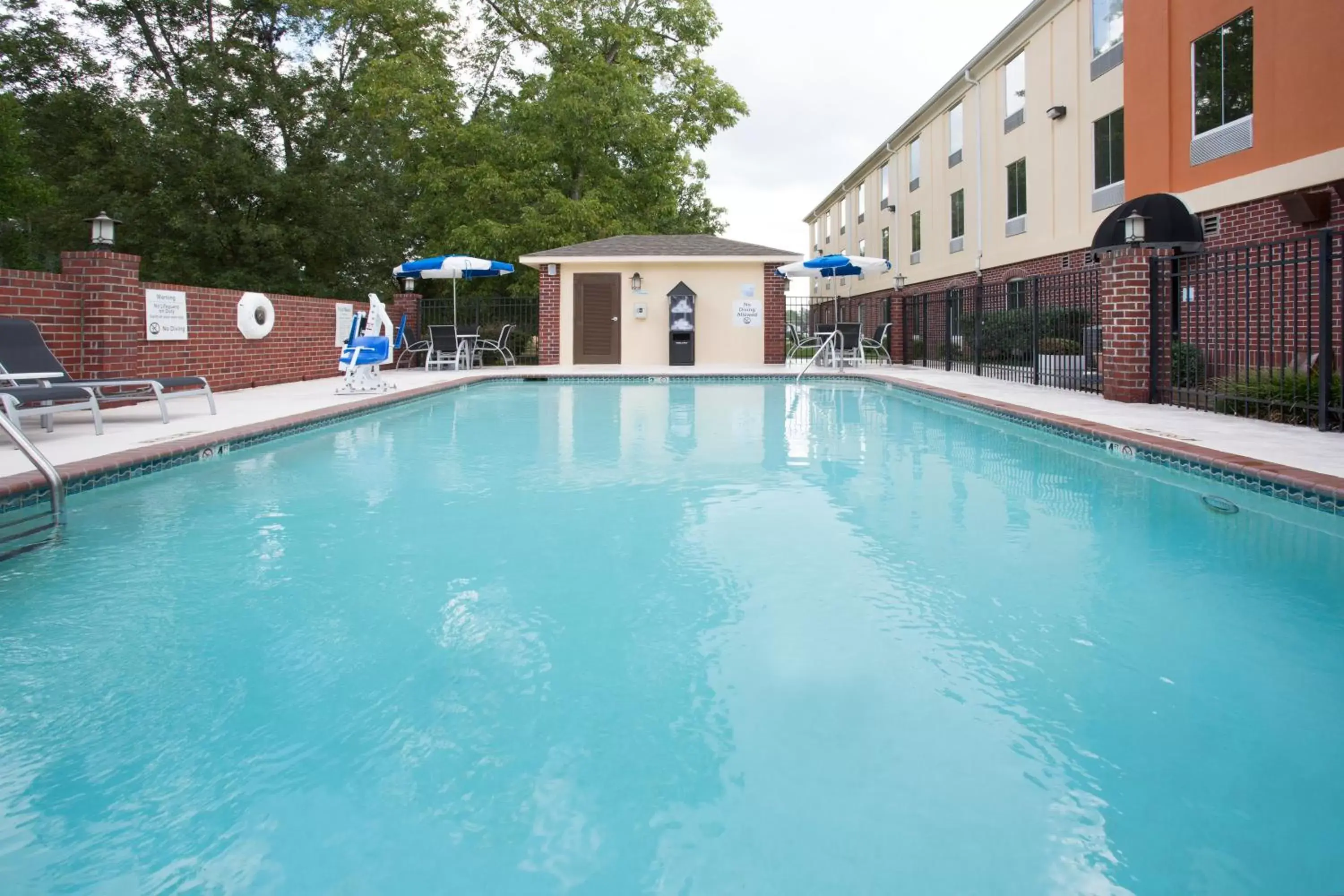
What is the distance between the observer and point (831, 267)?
1741cm

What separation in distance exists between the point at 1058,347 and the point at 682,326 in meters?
7.50

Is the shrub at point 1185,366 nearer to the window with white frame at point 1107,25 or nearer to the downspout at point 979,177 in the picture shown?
the window with white frame at point 1107,25

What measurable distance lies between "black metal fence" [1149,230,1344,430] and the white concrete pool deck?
28cm

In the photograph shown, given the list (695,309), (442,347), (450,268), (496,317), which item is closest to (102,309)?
(450,268)

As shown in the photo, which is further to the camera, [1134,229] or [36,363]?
[1134,229]

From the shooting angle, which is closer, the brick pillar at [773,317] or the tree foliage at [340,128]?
the brick pillar at [773,317]

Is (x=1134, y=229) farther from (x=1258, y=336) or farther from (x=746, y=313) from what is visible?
(x=746, y=313)

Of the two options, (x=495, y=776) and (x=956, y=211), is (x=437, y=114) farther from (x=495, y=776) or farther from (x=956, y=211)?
(x=495, y=776)

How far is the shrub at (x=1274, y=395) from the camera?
7.32 m

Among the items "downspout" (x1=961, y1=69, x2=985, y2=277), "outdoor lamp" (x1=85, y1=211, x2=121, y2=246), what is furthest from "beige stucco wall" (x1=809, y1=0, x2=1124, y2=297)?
"outdoor lamp" (x1=85, y1=211, x2=121, y2=246)

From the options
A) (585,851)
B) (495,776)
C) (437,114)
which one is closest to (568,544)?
(495,776)

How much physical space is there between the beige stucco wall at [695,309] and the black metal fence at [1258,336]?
926 cm

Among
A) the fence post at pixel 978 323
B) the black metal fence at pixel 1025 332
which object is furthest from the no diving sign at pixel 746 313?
the fence post at pixel 978 323

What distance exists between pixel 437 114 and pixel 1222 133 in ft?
61.4
